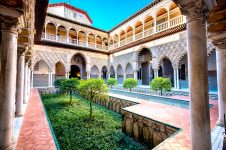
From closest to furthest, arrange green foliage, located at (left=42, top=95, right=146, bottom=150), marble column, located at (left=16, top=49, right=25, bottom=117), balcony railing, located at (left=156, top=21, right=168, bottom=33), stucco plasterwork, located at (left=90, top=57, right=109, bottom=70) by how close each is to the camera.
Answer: green foliage, located at (left=42, top=95, right=146, bottom=150) < marble column, located at (left=16, top=49, right=25, bottom=117) < balcony railing, located at (left=156, top=21, right=168, bottom=33) < stucco plasterwork, located at (left=90, top=57, right=109, bottom=70)

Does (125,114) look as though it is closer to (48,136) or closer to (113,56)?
(48,136)

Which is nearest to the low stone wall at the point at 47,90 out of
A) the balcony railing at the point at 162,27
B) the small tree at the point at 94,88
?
the small tree at the point at 94,88

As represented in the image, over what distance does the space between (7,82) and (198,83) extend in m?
4.02

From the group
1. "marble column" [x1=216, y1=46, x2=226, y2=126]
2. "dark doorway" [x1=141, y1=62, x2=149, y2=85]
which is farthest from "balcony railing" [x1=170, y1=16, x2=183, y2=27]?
"marble column" [x1=216, y1=46, x2=226, y2=126]

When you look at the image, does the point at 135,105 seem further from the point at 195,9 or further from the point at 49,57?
the point at 49,57

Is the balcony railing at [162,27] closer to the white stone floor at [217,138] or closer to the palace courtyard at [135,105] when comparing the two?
the palace courtyard at [135,105]

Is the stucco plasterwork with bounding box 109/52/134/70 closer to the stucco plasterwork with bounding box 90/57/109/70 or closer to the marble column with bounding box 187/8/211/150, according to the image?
the stucco plasterwork with bounding box 90/57/109/70

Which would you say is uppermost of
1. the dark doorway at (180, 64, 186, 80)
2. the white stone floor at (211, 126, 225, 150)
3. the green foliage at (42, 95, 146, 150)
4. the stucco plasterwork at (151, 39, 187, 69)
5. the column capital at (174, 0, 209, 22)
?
the stucco plasterwork at (151, 39, 187, 69)

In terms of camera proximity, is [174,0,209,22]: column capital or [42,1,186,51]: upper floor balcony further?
[42,1,186,51]: upper floor balcony

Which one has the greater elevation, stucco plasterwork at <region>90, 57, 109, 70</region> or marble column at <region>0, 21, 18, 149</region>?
stucco plasterwork at <region>90, 57, 109, 70</region>

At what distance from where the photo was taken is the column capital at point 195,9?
2426 millimetres

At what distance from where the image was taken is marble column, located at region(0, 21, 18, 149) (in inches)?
117

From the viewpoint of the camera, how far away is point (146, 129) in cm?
481

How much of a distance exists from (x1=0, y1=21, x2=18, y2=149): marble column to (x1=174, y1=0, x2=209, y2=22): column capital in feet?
12.3
